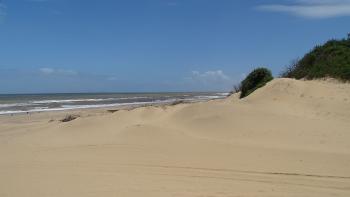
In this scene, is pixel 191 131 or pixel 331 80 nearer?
→ pixel 191 131

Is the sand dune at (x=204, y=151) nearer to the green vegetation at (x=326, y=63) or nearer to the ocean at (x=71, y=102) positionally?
the green vegetation at (x=326, y=63)

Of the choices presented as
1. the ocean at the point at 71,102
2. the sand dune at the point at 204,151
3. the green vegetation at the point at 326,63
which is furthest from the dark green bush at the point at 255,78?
the ocean at the point at 71,102

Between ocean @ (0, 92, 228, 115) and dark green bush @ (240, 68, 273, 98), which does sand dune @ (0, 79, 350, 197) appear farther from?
ocean @ (0, 92, 228, 115)

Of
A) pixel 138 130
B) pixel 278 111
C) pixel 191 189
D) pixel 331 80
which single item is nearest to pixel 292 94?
pixel 278 111

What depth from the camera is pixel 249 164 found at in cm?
828

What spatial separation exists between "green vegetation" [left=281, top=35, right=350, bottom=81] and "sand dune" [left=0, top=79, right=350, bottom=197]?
1.17 meters

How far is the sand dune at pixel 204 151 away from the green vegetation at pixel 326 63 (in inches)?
46.0

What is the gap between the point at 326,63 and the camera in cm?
1845

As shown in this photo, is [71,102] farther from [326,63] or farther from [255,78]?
[326,63]

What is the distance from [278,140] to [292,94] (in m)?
4.44

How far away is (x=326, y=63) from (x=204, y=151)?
35.9 feet

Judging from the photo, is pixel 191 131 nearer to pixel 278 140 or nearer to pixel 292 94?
pixel 278 140

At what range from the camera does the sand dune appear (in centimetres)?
680

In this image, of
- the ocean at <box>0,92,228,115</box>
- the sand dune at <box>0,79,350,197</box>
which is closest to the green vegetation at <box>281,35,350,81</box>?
the sand dune at <box>0,79,350,197</box>
